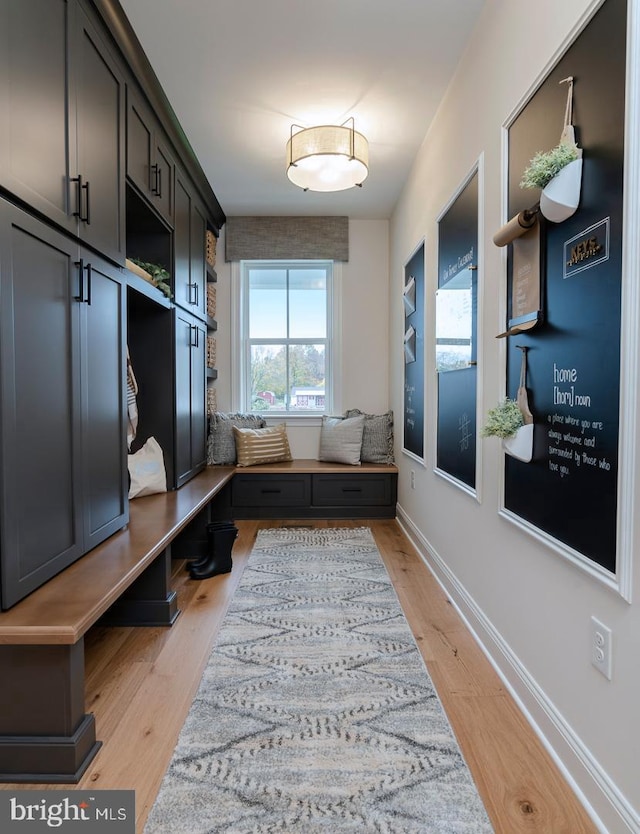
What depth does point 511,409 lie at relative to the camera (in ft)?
5.57

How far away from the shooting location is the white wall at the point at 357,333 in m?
4.74

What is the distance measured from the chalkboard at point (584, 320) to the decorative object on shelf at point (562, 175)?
21mm

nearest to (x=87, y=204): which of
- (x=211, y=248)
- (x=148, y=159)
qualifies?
(x=148, y=159)

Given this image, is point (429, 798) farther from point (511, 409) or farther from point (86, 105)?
point (86, 105)

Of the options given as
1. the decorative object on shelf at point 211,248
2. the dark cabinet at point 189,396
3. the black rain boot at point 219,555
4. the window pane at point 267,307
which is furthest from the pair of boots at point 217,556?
the decorative object on shelf at point 211,248

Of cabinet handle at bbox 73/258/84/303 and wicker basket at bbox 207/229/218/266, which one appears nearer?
cabinet handle at bbox 73/258/84/303

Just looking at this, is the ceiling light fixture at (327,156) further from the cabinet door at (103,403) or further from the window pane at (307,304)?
the window pane at (307,304)

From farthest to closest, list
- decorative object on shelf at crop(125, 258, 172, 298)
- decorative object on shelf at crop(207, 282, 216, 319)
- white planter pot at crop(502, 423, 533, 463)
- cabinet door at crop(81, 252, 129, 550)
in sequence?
decorative object on shelf at crop(207, 282, 216, 319) → decorative object on shelf at crop(125, 258, 172, 298) → cabinet door at crop(81, 252, 129, 550) → white planter pot at crop(502, 423, 533, 463)

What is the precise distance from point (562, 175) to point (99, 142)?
5.71 ft

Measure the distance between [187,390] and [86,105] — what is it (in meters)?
1.88

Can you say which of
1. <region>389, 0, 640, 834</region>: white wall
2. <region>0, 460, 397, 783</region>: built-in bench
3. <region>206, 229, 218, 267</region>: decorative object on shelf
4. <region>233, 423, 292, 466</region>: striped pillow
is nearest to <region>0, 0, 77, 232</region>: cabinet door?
<region>0, 460, 397, 783</region>: built-in bench

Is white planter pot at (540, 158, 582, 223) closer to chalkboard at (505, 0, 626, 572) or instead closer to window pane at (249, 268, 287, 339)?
chalkboard at (505, 0, 626, 572)

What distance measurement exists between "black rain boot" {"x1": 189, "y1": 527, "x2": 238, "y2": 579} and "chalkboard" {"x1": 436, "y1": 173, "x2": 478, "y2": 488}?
136 cm

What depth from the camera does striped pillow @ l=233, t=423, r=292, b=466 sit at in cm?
435
